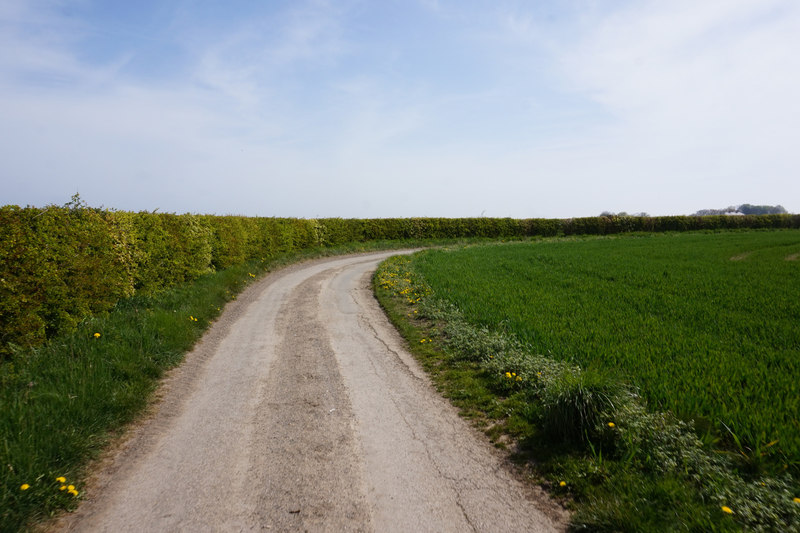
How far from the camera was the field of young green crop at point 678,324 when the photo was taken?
485 cm

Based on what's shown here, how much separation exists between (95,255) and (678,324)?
41.1ft

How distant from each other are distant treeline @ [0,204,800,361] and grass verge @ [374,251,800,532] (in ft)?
23.0

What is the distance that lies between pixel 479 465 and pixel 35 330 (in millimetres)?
7635

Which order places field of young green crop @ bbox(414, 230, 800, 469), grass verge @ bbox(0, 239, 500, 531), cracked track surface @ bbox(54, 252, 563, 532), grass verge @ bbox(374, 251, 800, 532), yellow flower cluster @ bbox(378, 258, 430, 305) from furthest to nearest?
yellow flower cluster @ bbox(378, 258, 430, 305)
field of young green crop @ bbox(414, 230, 800, 469)
grass verge @ bbox(0, 239, 500, 531)
cracked track surface @ bbox(54, 252, 563, 532)
grass verge @ bbox(374, 251, 800, 532)

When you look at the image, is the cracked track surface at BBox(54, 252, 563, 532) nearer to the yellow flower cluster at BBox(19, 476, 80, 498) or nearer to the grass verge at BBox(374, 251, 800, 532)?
the yellow flower cluster at BBox(19, 476, 80, 498)

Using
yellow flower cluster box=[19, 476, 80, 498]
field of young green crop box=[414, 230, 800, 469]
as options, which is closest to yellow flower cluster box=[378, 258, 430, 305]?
field of young green crop box=[414, 230, 800, 469]

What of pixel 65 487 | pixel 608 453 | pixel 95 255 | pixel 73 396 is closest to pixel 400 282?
pixel 95 255

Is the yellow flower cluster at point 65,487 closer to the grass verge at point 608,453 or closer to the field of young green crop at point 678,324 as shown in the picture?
the grass verge at point 608,453

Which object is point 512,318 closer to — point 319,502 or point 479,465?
point 479,465

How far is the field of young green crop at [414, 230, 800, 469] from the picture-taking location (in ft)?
15.9

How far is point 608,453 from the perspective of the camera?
447 centimetres

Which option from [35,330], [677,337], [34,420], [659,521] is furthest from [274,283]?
[659,521]

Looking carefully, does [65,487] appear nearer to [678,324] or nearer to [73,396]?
[73,396]

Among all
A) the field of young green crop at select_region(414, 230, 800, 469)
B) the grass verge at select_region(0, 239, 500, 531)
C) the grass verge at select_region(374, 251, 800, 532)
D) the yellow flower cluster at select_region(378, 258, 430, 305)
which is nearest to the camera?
the grass verge at select_region(374, 251, 800, 532)
